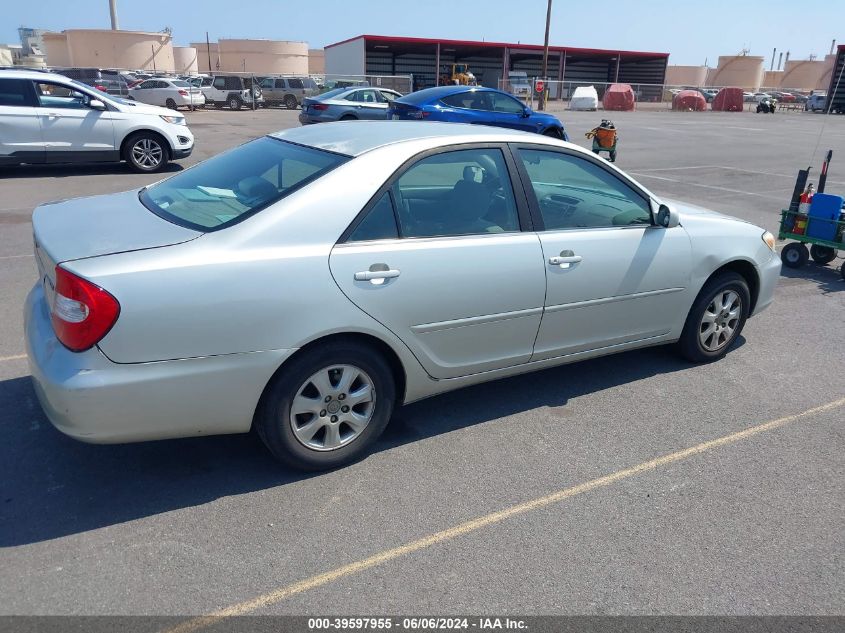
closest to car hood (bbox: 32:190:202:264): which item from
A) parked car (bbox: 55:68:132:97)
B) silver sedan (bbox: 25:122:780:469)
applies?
silver sedan (bbox: 25:122:780:469)

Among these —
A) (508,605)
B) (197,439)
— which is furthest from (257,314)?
(508,605)

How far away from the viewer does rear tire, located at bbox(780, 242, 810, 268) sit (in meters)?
7.64

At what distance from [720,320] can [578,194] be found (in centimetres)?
148

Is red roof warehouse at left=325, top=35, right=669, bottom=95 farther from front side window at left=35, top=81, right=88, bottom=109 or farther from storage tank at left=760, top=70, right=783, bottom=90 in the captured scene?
front side window at left=35, top=81, right=88, bottom=109

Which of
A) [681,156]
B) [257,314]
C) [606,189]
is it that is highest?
[606,189]

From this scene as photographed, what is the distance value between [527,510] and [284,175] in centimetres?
205

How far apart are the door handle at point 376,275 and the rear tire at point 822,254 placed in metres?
6.28

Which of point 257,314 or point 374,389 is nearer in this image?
point 257,314

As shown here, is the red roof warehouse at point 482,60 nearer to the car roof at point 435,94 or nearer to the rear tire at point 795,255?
the car roof at point 435,94

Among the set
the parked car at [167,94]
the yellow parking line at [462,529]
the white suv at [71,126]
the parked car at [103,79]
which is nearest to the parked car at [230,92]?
the parked car at [167,94]

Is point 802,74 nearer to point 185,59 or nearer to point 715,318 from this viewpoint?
point 185,59

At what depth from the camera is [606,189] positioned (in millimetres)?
4406

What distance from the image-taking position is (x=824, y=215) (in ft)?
23.9

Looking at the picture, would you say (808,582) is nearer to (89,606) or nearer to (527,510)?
(527,510)
